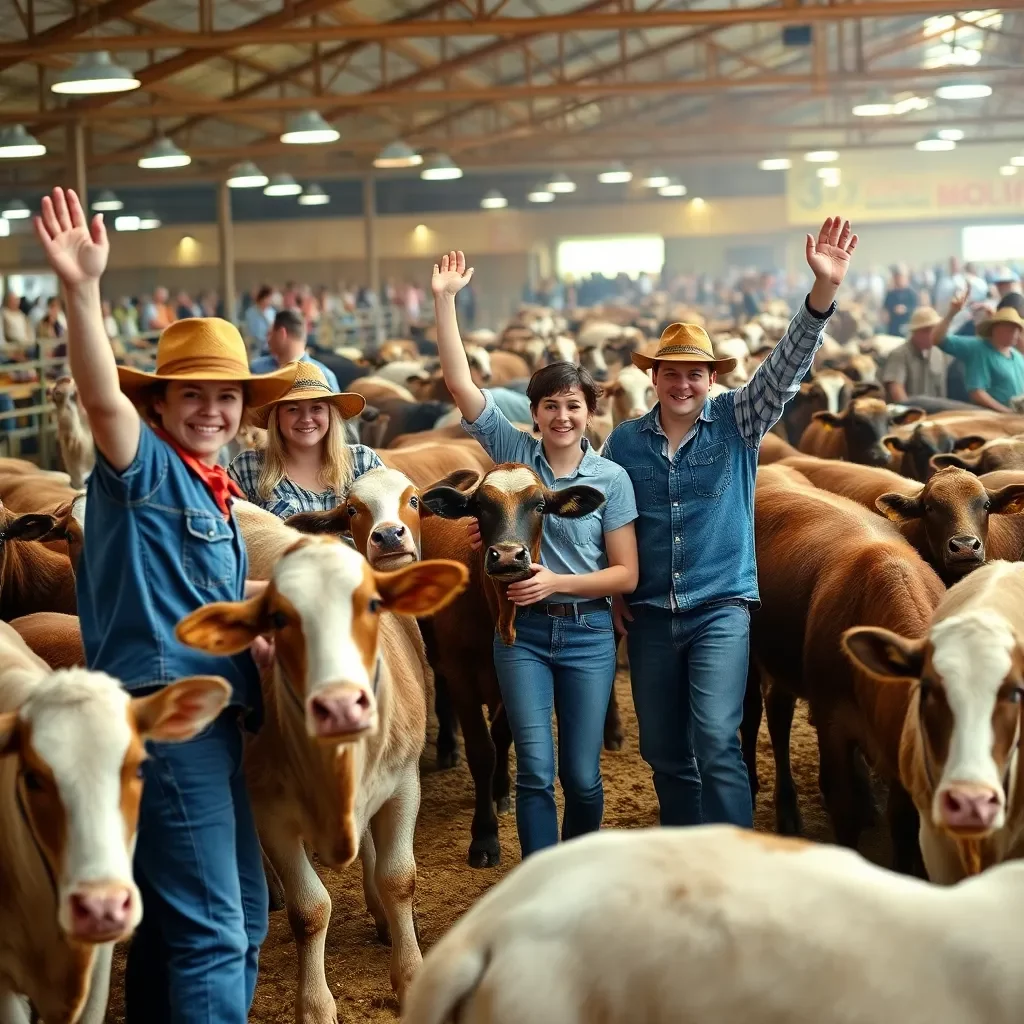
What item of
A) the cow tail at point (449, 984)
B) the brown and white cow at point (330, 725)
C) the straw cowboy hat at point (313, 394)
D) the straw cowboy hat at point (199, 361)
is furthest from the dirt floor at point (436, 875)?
the cow tail at point (449, 984)

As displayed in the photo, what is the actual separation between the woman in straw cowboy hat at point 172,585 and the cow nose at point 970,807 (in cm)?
145

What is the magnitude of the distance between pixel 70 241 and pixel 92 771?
1.00m

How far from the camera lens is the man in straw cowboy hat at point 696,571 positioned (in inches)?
167

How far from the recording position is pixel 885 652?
3.53 meters

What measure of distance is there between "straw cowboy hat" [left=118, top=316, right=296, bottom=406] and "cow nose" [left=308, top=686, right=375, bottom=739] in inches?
29.3

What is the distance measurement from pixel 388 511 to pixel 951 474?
2389mm

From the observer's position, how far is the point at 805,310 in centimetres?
415

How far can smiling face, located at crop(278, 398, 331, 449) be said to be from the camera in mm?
4844

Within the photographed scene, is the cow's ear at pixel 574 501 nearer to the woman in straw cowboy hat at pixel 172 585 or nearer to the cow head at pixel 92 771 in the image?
the woman in straw cowboy hat at pixel 172 585

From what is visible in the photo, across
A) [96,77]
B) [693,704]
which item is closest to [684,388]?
[693,704]

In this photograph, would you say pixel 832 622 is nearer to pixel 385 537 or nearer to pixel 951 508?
pixel 951 508

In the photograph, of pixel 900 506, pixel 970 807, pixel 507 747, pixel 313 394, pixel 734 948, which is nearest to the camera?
pixel 734 948

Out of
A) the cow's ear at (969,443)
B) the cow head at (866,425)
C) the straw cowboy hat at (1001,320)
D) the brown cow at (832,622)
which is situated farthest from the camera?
the straw cowboy hat at (1001,320)

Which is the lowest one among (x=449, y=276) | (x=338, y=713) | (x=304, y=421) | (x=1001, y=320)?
(x=338, y=713)
